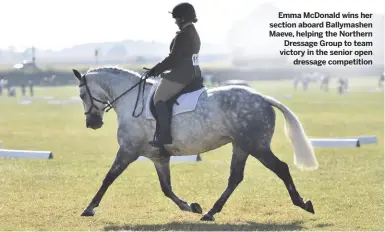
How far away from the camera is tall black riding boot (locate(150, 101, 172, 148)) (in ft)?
38.8

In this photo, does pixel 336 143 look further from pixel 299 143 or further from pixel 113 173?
pixel 113 173

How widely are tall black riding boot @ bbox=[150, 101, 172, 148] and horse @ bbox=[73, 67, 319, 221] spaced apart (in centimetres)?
11

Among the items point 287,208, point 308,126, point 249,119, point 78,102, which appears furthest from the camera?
point 78,102

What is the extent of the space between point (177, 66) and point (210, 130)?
1.06m

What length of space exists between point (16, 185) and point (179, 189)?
3.21 meters

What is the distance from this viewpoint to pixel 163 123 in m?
11.8

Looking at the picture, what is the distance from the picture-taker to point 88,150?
80.8 ft

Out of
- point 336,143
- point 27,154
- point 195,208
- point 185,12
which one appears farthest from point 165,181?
point 336,143

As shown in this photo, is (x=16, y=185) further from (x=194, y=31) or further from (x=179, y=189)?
(x=194, y=31)

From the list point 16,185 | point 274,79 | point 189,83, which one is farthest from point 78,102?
point 274,79

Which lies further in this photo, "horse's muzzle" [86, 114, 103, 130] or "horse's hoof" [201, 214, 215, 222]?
"horse's muzzle" [86, 114, 103, 130]

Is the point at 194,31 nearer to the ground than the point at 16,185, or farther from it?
farther from it

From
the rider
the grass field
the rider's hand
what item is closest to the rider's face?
the rider

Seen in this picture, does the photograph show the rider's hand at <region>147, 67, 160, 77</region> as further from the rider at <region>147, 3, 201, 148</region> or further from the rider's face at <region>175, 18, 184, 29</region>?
the rider's face at <region>175, 18, 184, 29</region>
